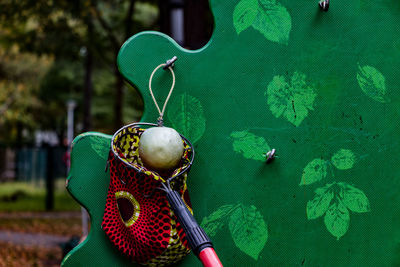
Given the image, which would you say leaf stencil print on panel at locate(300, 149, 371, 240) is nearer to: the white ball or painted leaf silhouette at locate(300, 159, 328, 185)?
painted leaf silhouette at locate(300, 159, 328, 185)

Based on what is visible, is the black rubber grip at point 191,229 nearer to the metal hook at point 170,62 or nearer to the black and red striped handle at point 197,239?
the black and red striped handle at point 197,239

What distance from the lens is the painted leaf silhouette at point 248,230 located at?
1959 millimetres

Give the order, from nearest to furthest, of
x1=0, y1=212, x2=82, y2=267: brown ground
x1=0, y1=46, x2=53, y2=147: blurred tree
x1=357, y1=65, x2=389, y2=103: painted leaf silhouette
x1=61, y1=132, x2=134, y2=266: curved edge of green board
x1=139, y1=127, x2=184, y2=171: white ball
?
x1=139, y1=127, x2=184, y2=171: white ball, x1=61, y1=132, x2=134, y2=266: curved edge of green board, x1=357, y1=65, x2=389, y2=103: painted leaf silhouette, x1=0, y1=212, x2=82, y2=267: brown ground, x1=0, y1=46, x2=53, y2=147: blurred tree

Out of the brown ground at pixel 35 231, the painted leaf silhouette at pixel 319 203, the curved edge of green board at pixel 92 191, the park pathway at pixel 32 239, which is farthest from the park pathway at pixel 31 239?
the painted leaf silhouette at pixel 319 203

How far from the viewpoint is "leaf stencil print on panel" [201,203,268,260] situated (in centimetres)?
195

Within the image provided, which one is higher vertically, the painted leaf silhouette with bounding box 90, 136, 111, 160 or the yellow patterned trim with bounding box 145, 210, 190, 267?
the painted leaf silhouette with bounding box 90, 136, 111, 160

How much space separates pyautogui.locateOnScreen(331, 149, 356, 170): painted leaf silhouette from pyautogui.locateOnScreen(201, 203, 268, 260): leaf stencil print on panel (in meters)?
0.41

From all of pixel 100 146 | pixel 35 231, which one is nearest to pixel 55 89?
pixel 35 231

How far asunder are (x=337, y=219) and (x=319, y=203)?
0.34ft

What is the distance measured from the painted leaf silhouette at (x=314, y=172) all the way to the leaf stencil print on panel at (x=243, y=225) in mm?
254

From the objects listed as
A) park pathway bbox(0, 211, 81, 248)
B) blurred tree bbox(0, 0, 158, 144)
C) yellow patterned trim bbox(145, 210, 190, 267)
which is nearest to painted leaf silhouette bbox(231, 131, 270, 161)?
yellow patterned trim bbox(145, 210, 190, 267)

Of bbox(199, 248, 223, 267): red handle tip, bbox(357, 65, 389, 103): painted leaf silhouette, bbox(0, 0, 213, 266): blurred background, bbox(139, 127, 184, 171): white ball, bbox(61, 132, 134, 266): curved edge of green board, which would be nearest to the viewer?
bbox(199, 248, 223, 267): red handle tip

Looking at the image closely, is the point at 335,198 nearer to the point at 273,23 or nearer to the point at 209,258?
the point at 273,23

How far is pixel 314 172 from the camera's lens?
203cm
